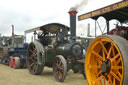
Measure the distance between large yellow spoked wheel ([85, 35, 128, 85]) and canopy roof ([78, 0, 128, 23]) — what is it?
0.53 metres

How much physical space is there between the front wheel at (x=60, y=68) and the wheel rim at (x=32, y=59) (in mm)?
1320

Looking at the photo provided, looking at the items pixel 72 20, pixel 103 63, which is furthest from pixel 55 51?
pixel 103 63

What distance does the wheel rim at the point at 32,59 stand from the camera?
768cm

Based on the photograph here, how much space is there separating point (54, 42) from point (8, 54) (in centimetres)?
553

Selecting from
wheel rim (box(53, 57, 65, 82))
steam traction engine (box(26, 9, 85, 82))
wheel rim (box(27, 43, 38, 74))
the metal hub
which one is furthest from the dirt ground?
the metal hub

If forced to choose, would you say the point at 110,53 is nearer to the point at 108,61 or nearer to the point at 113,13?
the point at 108,61

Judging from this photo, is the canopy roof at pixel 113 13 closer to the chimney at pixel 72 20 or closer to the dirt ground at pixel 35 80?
the dirt ground at pixel 35 80

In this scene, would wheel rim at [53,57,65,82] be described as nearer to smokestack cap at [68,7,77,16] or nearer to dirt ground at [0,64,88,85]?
dirt ground at [0,64,88,85]

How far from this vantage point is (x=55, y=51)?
7.56m

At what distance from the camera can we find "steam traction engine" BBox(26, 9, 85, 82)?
6.65m

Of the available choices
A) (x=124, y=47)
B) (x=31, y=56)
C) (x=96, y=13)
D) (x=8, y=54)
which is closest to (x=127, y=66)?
(x=124, y=47)

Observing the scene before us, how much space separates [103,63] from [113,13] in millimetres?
1255

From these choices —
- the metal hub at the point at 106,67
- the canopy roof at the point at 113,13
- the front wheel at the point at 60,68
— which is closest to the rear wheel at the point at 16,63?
the front wheel at the point at 60,68

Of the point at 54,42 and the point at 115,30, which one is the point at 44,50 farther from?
the point at 115,30
